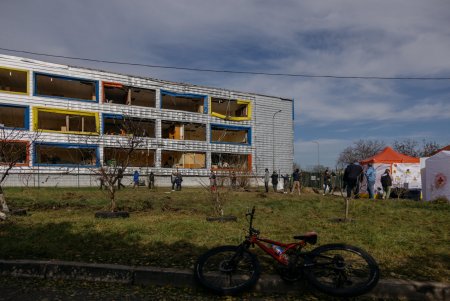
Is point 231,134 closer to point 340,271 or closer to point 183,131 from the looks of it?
point 183,131

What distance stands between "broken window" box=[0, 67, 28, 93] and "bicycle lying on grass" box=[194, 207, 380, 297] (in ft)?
102

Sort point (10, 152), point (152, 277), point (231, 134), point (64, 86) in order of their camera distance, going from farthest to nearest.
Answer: point (231, 134) < point (64, 86) < point (10, 152) < point (152, 277)

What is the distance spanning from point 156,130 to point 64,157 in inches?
349

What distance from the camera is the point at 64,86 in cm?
Answer: 3544

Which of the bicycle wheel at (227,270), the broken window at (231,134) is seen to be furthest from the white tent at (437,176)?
the broken window at (231,134)

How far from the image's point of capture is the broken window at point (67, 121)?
3250 centimetres

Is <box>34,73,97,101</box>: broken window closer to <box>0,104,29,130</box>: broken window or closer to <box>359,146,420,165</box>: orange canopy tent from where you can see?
<box>0,104,29,130</box>: broken window

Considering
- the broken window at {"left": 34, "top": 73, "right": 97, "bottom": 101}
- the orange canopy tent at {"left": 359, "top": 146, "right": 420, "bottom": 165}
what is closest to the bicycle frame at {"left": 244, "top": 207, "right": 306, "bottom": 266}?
the orange canopy tent at {"left": 359, "top": 146, "right": 420, "bottom": 165}

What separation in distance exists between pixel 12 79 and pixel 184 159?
17.5 metres

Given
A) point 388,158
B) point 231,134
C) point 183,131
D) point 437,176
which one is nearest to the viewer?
point 437,176

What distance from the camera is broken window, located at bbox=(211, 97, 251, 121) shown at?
41156mm

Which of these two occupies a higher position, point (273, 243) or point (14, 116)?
point (14, 116)

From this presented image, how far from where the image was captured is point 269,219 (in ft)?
32.3

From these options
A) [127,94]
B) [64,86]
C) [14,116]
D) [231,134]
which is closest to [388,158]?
[231,134]
